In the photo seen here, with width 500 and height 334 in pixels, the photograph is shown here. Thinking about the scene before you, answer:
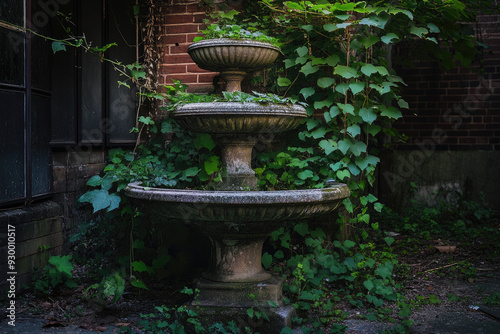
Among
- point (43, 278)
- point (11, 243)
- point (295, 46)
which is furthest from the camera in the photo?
point (295, 46)

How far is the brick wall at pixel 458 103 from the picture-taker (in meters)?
6.89

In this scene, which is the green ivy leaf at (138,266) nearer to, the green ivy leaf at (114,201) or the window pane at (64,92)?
the green ivy leaf at (114,201)

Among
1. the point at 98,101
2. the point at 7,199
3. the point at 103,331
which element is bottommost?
the point at 103,331

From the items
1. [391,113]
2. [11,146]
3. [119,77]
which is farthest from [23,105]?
[391,113]

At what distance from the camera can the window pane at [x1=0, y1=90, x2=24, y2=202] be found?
333 centimetres

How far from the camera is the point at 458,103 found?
23.0 ft

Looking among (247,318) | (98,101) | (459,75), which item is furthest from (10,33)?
(459,75)

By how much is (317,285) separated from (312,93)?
1379mm

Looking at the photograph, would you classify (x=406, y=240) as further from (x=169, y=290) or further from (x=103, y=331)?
(x=103, y=331)

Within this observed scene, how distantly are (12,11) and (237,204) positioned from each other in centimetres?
206

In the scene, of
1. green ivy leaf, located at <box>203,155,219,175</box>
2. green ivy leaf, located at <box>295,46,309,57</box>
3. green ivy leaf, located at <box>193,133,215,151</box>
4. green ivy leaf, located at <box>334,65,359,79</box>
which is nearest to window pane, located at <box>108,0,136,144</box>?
green ivy leaf, located at <box>193,133,215,151</box>

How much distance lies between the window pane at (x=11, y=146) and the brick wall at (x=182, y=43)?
3.97 ft

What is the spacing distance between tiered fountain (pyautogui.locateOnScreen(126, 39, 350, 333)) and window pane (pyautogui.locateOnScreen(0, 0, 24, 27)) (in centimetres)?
117

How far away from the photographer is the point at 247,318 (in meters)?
2.99
